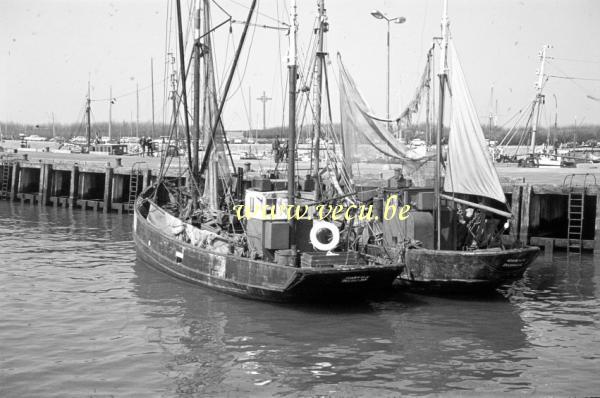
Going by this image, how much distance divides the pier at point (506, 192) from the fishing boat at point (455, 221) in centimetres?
288

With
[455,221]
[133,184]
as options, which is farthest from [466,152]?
[133,184]

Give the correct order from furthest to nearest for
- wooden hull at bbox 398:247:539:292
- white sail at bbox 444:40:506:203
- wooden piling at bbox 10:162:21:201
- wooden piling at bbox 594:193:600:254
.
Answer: wooden piling at bbox 10:162:21:201
wooden piling at bbox 594:193:600:254
white sail at bbox 444:40:506:203
wooden hull at bbox 398:247:539:292

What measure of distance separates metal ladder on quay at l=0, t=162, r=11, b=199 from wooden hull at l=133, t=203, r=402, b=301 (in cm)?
3755

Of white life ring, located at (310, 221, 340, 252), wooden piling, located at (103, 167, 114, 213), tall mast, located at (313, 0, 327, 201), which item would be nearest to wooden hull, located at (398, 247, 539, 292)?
white life ring, located at (310, 221, 340, 252)

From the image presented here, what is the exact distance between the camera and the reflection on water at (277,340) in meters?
16.2

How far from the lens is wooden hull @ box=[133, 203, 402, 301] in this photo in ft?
70.4

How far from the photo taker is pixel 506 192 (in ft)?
120

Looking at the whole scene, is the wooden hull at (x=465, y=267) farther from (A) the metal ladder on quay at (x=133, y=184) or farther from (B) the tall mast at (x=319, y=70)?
(A) the metal ladder on quay at (x=133, y=184)

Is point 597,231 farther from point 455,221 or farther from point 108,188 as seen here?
point 108,188

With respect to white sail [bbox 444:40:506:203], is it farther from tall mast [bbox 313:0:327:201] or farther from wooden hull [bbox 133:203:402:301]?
tall mast [bbox 313:0:327:201]

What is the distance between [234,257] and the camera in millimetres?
23422

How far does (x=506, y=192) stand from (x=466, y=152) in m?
11.7

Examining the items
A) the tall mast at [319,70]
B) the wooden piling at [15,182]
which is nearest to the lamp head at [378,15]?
the tall mast at [319,70]

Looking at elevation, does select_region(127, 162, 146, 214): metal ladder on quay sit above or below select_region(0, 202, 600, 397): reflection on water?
above
